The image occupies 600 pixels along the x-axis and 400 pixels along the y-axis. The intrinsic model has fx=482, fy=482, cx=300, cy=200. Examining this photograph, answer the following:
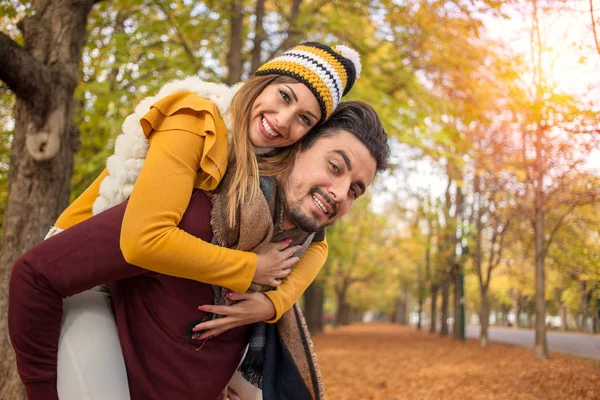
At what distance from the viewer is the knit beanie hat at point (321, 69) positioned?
218cm

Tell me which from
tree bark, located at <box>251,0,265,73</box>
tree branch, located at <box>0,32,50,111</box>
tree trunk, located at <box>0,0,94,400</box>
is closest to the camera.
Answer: tree branch, located at <box>0,32,50,111</box>

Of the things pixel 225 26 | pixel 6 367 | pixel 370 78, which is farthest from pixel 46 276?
pixel 225 26

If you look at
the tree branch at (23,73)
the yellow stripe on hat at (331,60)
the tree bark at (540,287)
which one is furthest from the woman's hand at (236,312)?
the tree bark at (540,287)

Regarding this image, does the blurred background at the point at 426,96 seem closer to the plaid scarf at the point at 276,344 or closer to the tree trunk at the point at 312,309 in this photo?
the plaid scarf at the point at 276,344

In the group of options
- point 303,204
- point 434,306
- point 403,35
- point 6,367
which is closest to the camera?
point 303,204

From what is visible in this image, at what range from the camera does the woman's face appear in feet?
6.99

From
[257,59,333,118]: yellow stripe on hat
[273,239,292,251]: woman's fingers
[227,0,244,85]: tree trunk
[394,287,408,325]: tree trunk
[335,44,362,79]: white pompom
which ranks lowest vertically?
[394,287,408,325]: tree trunk

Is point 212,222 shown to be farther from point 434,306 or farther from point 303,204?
point 434,306

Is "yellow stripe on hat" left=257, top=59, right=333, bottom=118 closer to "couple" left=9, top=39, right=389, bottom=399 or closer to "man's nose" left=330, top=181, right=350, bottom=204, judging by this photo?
"couple" left=9, top=39, right=389, bottom=399

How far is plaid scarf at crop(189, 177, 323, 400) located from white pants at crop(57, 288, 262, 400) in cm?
34

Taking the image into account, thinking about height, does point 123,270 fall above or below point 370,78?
below

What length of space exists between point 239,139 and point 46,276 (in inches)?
36.2

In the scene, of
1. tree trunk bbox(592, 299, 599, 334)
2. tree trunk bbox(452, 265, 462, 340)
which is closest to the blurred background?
tree trunk bbox(592, 299, 599, 334)

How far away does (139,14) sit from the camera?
859 centimetres
